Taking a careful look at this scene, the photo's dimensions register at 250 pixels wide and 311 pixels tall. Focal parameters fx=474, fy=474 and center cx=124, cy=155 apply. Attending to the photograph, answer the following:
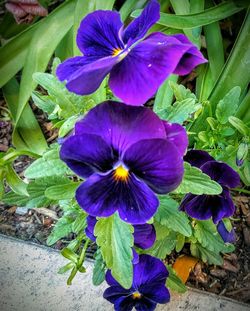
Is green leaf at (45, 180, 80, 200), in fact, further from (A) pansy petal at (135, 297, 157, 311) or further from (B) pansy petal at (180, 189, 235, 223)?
(A) pansy petal at (135, 297, 157, 311)

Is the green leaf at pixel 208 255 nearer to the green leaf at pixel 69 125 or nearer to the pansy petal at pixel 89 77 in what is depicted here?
the green leaf at pixel 69 125

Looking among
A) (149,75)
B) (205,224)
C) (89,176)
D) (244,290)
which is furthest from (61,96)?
(244,290)

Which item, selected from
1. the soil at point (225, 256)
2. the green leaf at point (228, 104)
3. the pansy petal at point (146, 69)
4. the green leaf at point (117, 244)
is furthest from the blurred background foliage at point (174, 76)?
the pansy petal at point (146, 69)

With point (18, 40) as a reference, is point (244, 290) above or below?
below

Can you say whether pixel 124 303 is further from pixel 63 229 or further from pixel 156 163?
pixel 156 163

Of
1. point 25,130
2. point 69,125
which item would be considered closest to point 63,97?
point 69,125

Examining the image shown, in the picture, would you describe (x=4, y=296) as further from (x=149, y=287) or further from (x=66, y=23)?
(x=66, y=23)

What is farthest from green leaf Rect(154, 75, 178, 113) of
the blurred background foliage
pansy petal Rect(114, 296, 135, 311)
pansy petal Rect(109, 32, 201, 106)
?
pansy petal Rect(109, 32, 201, 106)
